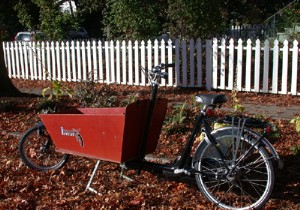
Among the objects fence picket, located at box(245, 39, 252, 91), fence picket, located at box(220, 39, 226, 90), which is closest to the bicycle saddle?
fence picket, located at box(245, 39, 252, 91)

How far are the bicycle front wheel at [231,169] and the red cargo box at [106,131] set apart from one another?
648 millimetres

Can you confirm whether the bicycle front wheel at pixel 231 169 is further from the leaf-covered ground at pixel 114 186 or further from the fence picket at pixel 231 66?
the fence picket at pixel 231 66

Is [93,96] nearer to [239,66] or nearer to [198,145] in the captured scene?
[198,145]

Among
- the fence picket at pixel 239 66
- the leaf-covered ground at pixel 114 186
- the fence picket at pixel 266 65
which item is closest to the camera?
the leaf-covered ground at pixel 114 186

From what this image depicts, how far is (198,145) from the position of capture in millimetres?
4355

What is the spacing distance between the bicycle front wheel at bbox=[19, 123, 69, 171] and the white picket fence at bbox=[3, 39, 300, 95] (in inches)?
118

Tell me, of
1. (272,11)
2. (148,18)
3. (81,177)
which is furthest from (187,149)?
(272,11)

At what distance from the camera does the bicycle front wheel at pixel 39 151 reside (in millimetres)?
5430

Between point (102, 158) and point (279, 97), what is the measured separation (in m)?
5.88

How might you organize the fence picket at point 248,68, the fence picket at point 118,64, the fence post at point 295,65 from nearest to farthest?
the fence post at point 295,65 → the fence picket at point 248,68 → the fence picket at point 118,64

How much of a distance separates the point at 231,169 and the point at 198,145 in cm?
38

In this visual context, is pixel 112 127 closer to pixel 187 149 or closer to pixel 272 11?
pixel 187 149

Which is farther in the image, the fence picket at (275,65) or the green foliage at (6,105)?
the fence picket at (275,65)

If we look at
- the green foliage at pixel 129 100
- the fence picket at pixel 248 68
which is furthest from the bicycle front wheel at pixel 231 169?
the fence picket at pixel 248 68
